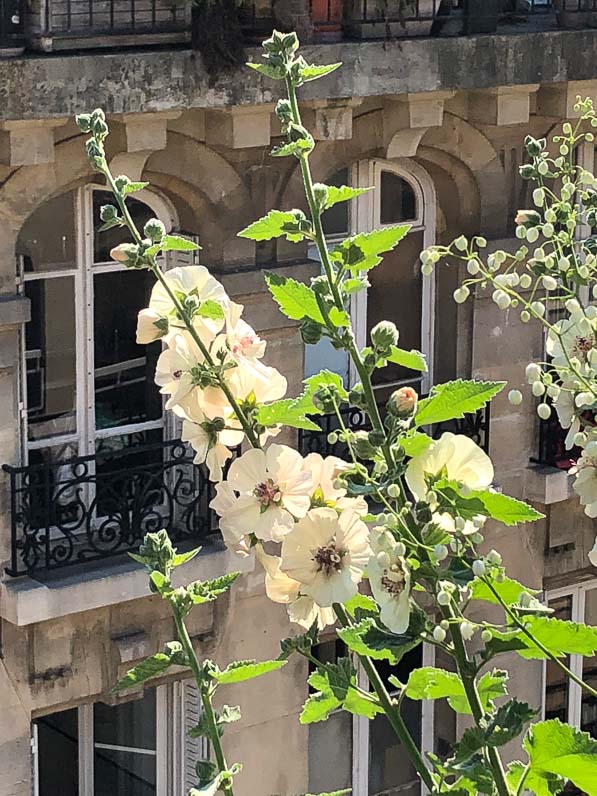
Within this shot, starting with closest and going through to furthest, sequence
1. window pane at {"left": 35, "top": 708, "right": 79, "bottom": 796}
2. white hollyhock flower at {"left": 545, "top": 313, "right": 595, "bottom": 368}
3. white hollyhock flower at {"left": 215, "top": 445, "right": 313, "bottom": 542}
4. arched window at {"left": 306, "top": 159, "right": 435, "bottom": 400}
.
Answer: white hollyhock flower at {"left": 215, "top": 445, "right": 313, "bottom": 542} < white hollyhock flower at {"left": 545, "top": 313, "right": 595, "bottom": 368} < window pane at {"left": 35, "top": 708, "right": 79, "bottom": 796} < arched window at {"left": 306, "top": 159, "right": 435, "bottom": 400}

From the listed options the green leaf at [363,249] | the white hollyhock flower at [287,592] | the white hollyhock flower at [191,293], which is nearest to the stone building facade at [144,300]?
the white hollyhock flower at [191,293]

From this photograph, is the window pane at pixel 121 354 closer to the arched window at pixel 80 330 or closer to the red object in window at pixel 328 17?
the arched window at pixel 80 330

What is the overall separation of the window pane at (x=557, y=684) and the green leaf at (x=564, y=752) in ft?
32.6

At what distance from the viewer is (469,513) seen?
247cm

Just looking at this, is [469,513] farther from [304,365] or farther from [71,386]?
[304,365]

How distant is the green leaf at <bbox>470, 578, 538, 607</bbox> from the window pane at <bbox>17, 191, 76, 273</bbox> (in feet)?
22.2

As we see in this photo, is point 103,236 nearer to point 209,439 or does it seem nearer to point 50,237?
point 50,237

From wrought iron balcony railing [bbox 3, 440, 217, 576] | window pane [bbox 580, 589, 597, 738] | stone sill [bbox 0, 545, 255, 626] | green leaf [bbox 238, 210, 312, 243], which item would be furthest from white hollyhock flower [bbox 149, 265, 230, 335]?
window pane [bbox 580, 589, 597, 738]

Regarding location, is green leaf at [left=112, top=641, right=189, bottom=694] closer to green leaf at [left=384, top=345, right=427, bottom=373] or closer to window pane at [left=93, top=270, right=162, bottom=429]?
green leaf at [left=384, top=345, right=427, bottom=373]

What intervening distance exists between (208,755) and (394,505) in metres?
7.68

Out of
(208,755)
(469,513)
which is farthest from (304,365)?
(469,513)

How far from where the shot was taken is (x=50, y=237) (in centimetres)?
926

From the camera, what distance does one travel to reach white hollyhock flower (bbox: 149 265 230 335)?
2758 mm

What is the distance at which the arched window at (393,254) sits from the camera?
35.0 feet
